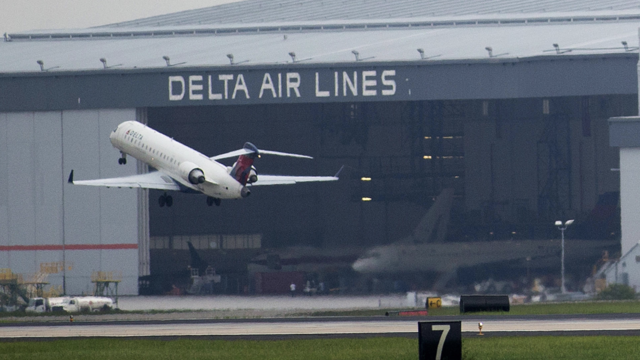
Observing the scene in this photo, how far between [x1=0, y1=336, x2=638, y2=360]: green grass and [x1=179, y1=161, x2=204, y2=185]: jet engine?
66.5ft

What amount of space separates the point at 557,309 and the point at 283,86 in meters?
32.8

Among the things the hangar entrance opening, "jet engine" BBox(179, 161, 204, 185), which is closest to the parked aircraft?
the hangar entrance opening

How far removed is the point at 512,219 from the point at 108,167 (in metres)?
37.8

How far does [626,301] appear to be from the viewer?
2653 inches

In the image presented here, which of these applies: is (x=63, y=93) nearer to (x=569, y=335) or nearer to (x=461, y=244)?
(x=461, y=244)

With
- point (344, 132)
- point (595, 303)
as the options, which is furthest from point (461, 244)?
point (595, 303)

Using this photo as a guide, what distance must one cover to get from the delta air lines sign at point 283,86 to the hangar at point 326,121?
14cm

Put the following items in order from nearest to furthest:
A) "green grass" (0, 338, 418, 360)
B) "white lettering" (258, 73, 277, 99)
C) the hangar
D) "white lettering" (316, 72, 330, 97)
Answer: "green grass" (0, 338, 418, 360), "white lettering" (316, 72, 330, 97), the hangar, "white lettering" (258, 73, 277, 99)

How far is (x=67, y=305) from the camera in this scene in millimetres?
74062

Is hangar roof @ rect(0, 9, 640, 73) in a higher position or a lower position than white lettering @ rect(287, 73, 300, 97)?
higher

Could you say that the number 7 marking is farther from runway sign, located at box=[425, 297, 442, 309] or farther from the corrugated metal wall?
the corrugated metal wall

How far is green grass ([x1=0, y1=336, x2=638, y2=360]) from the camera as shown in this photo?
3966cm

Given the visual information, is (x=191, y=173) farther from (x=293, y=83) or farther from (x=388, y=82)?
(x=388, y=82)

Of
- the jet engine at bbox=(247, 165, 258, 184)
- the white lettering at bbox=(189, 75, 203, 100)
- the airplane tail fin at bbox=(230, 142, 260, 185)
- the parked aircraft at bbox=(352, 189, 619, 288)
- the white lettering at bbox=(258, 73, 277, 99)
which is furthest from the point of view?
the white lettering at bbox=(189, 75, 203, 100)
